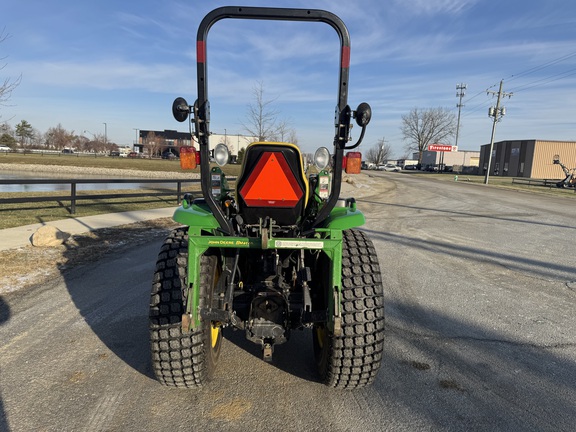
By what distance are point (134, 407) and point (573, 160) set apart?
220ft

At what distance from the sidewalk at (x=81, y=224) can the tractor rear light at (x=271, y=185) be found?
5.80m

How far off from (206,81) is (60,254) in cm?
520

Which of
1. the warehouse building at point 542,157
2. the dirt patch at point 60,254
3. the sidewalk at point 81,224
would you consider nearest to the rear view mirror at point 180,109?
the dirt patch at point 60,254

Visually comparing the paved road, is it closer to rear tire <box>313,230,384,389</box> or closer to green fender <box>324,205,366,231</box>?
rear tire <box>313,230,384,389</box>

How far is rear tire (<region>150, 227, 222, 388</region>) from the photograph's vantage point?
2.66 meters

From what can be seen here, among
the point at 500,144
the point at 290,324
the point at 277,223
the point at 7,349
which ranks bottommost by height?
the point at 7,349

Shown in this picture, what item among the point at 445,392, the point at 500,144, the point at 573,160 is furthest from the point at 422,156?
the point at 445,392

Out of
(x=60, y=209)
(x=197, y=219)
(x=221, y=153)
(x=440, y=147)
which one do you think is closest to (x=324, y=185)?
(x=221, y=153)

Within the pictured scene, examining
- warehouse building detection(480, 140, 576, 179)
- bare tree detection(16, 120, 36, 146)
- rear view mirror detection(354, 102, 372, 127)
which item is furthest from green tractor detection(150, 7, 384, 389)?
bare tree detection(16, 120, 36, 146)

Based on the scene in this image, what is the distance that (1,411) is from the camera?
2539 millimetres

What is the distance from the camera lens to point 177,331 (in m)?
2.66

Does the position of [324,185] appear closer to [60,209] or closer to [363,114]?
[363,114]

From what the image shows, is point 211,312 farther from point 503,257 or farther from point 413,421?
point 503,257

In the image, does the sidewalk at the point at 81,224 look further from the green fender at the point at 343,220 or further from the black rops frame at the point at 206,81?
the green fender at the point at 343,220
